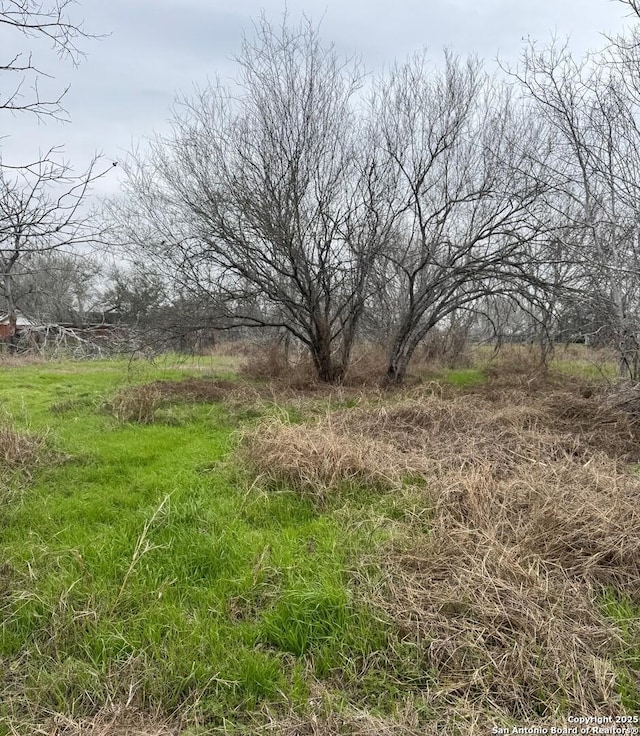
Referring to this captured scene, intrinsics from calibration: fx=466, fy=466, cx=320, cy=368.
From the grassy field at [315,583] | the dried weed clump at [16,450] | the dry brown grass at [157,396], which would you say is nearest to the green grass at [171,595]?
the grassy field at [315,583]

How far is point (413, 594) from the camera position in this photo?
2561mm

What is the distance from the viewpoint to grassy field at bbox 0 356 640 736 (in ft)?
6.56

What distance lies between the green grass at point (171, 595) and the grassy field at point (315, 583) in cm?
1

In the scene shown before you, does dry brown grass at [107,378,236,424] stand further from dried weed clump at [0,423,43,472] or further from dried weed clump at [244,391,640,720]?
dried weed clump at [244,391,640,720]

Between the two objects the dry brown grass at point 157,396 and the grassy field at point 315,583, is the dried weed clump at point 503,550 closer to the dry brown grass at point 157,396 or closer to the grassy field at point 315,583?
the grassy field at point 315,583

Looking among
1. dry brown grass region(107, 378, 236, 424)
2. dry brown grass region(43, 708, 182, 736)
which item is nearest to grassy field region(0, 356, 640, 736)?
dry brown grass region(43, 708, 182, 736)

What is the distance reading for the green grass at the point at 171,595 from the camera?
2080 mm

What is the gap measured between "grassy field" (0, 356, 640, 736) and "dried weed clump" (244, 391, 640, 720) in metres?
0.01

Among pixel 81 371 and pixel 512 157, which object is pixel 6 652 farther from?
pixel 81 371

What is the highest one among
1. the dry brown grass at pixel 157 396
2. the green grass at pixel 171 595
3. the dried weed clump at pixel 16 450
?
the dry brown grass at pixel 157 396

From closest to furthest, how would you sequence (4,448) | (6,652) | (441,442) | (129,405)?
(6,652), (4,448), (441,442), (129,405)

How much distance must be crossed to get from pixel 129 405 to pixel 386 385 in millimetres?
5301

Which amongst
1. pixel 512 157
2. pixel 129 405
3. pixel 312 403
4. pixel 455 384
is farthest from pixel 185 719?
pixel 512 157

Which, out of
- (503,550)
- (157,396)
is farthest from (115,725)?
(157,396)
